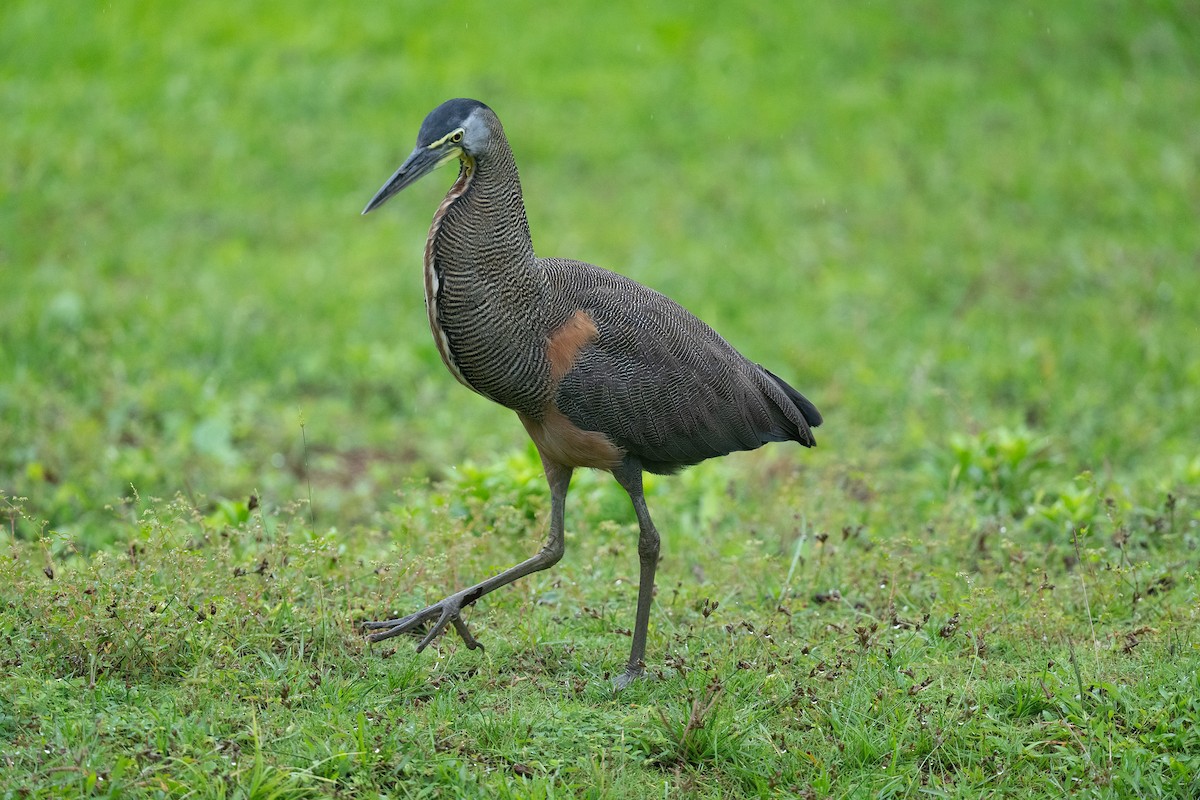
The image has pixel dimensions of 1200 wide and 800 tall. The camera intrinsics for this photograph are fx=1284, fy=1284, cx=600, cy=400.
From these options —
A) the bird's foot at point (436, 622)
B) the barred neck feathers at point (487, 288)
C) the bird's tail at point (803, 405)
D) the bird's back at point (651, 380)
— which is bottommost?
the bird's foot at point (436, 622)

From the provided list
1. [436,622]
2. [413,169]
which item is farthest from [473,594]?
[413,169]

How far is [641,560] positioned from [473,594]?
635mm

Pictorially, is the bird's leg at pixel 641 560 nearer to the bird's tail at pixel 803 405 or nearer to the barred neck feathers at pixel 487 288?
the barred neck feathers at pixel 487 288

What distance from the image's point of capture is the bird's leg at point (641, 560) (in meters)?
4.66

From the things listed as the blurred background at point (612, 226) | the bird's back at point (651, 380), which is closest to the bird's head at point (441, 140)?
the bird's back at point (651, 380)

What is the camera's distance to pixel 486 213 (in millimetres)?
4480

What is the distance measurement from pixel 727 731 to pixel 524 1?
1072 cm

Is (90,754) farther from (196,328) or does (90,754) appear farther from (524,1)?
(524,1)

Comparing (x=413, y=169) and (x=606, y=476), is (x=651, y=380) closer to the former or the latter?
(x=413, y=169)

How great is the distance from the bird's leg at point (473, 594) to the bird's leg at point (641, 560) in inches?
9.9

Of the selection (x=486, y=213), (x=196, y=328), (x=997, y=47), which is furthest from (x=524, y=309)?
(x=997, y=47)

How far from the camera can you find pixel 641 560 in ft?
15.7

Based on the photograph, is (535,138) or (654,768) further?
(535,138)

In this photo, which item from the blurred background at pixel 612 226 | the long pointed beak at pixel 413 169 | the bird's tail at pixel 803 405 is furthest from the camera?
the blurred background at pixel 612 226
